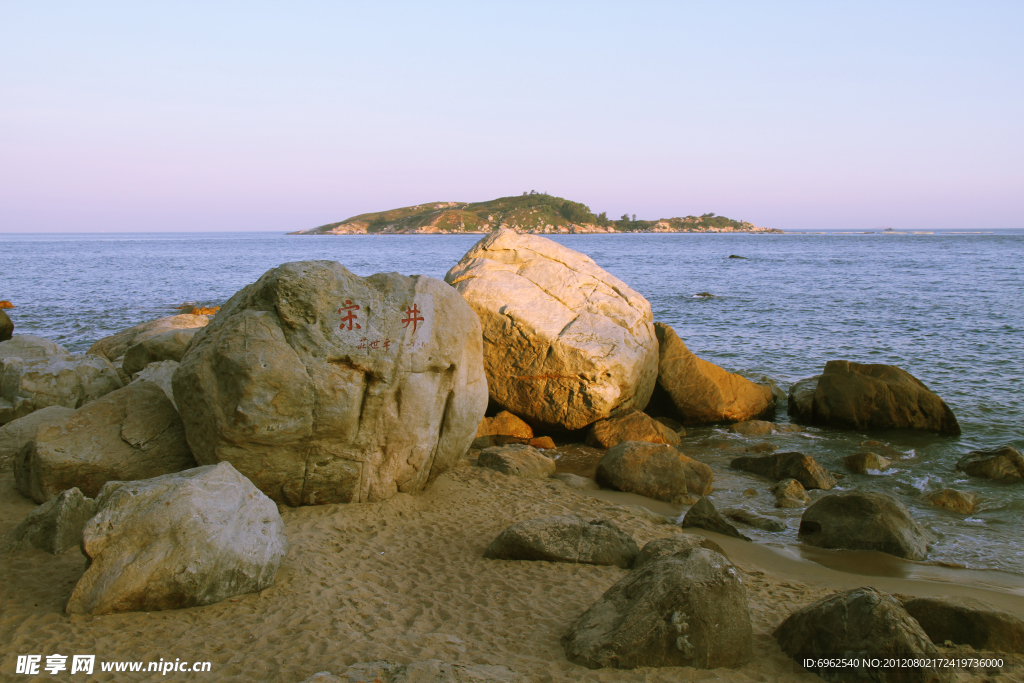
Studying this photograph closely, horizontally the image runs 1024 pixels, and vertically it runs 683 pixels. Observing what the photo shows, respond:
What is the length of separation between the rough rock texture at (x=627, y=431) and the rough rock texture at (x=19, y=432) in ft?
23.6

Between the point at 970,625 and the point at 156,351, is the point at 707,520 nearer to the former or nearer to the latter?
the point at 970,625

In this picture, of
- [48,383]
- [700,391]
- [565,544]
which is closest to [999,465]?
[700,391]

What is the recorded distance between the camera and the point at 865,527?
715 centimetres

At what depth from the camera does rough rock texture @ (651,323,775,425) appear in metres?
12.2

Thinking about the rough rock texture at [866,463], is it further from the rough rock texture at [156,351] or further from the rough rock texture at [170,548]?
the rough rock texture at [156,351]

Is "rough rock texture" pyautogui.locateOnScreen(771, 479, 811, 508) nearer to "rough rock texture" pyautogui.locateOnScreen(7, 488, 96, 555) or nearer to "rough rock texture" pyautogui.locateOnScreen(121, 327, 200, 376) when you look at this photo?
"rough rock texture" pyautogui.locateOnScreen(7, 488, 96, 555)

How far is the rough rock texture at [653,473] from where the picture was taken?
8.68 m

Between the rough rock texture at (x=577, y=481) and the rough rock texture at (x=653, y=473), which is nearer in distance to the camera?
the rough rock texture at (x=653, y=473)

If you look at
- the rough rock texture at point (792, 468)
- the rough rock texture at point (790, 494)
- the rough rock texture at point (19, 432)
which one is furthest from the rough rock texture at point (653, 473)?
the rough rock texture at point (19, 432)

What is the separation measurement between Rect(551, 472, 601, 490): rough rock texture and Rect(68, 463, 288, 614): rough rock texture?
446 cm

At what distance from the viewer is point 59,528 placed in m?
5.60

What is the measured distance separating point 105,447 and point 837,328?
846 inches

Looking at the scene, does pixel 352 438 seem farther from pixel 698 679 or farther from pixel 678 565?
pixel 698 679

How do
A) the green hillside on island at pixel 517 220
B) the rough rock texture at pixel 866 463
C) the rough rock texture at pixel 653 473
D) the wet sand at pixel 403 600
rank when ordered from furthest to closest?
the green hillside on island at pixel 517 220 → the rough rock texture at pixel 866 463 → the rough rock texture at pixel 653 473 → the wet sand at pixel 403 600
